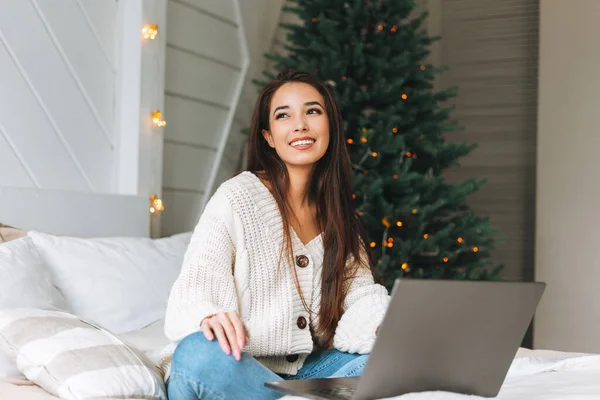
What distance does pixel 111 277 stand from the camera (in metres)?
2.32

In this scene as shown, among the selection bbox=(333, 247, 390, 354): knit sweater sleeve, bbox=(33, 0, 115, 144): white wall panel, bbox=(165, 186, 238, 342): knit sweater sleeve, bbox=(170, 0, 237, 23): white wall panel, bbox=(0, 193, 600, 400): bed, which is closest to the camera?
bbox=(0, 193, 600, 400): bed

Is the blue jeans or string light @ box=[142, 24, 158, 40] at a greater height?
string light @ box=[142, 24, 158, 40]

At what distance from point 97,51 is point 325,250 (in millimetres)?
1539

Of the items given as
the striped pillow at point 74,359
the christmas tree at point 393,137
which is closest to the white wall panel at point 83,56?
the christmas tree at point 393,137

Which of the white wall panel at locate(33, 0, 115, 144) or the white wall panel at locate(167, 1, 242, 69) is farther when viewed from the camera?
the white wall panel at locate(167, 1, 242, 69)

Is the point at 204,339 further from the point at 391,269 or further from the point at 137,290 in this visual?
the point at 391,269

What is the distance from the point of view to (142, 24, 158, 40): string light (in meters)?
3.10

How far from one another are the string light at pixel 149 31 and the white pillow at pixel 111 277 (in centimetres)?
95

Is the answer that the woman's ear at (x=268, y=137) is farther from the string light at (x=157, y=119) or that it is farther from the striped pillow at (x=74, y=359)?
the string light at (x=157, y=119)

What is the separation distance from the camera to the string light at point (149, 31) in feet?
10.2

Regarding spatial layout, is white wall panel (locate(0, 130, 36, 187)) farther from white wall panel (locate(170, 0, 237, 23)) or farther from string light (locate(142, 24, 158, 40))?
white wall panel (locate(170, 0, 237, 23))

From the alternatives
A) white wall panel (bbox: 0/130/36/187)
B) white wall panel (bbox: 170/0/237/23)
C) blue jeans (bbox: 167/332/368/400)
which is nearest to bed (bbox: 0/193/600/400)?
white wall panel (bbox: 0/130/36/187)

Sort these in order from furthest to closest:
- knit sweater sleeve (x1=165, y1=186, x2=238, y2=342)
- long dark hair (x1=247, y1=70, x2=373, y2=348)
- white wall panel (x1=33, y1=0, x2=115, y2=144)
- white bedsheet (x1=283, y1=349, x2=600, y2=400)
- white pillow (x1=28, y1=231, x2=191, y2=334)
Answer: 1. white wall panel (x1=33, y1=0, x2=115, y2=144)
2. white pillow (x1=28, y1=231, x2=191, y2=334)
3. long dark hair (x1=247, y1=70, x2=373, y2=348)
4. knit sweater sleeve (x1=165, y1=186, x2=238, y2=342)
5. white bedsheet (x1=283, y1=349, x2=600, y2=400)

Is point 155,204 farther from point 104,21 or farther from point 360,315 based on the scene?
point 360,315
